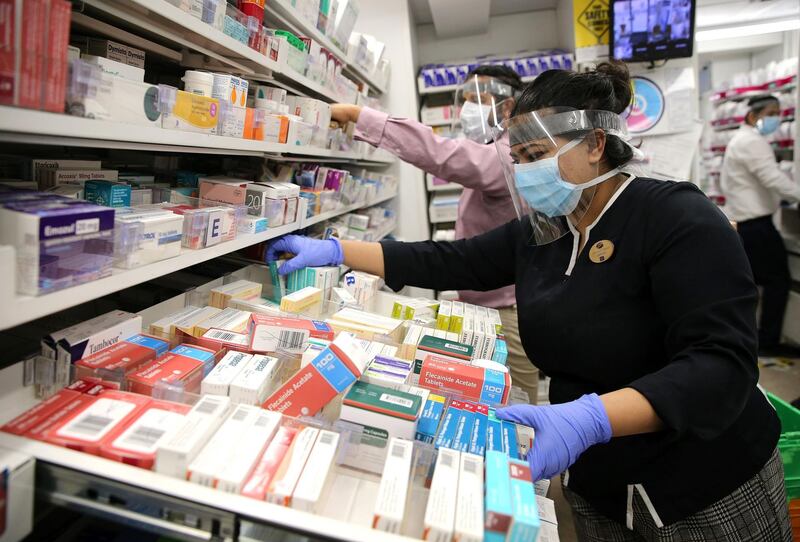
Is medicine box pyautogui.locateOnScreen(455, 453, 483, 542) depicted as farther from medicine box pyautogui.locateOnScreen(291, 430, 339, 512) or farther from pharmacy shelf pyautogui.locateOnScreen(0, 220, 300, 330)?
pharmacy shelf pyautogui.locateOnScreen(0, 220, 300, 330)

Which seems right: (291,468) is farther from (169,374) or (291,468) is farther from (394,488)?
(169,374)

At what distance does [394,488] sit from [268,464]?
25 centimetres

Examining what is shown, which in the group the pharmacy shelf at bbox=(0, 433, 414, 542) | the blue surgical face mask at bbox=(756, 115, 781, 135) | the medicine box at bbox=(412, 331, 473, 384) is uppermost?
the blue surgical face mask at bbox=(756, 115, 781, 135)

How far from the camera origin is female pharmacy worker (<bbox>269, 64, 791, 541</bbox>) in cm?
116

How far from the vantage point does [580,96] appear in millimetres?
1521

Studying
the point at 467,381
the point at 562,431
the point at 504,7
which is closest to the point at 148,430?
the point at 467,381

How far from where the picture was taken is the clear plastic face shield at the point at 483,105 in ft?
9.39

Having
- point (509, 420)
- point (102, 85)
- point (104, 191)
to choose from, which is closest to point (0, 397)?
point (104, 191)

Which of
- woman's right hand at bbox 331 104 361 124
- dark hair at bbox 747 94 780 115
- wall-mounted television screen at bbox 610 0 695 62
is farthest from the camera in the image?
dark hair at bbox 747 94 780 115

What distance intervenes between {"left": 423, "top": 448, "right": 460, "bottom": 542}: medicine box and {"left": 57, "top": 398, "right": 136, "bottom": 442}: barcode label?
65 centimetres

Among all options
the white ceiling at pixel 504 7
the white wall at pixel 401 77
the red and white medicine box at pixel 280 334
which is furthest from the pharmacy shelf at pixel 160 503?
the white ceiling at pixel 504 7

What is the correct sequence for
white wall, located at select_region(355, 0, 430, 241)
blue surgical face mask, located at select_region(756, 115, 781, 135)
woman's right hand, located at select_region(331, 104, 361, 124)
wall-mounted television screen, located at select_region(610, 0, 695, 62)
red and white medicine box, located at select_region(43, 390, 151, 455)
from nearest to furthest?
red and white medicine box, located at select_region(43, 390, 151, 455), woman's right hand, located at select_region(331, 104, 361, 124), wall-mounted television screen, located at select_region(610, 0, 695, 62), white wall, located at select_region(355, 0, 430, 241), blue surgical face mask, located at select_region(756, 115, 781, 135)

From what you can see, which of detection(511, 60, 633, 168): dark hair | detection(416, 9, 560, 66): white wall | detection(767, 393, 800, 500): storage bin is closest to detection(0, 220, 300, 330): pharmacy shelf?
detection(511, 60, 633, 168): dark hair

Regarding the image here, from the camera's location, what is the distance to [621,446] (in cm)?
142
